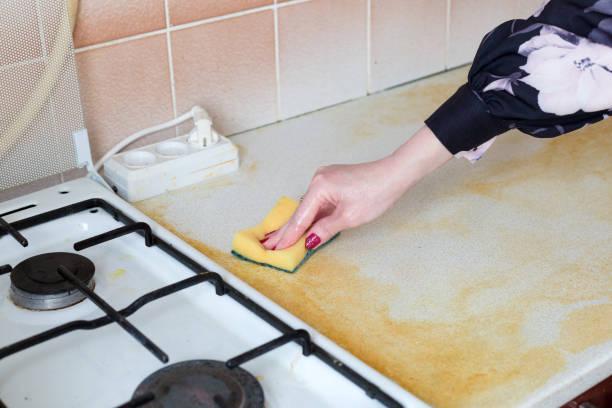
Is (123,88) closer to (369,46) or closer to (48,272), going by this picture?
(48,272)

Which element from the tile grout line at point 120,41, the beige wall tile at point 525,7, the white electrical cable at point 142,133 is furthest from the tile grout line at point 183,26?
the beige wall tile at point 525,7

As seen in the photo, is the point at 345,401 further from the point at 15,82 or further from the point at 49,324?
the point at 15,82

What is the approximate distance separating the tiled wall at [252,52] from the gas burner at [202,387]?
0.46 m

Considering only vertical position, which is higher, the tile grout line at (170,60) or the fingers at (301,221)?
the tile grout line at (170,60)

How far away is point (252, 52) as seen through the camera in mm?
1207

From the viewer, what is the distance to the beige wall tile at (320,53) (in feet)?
4.08

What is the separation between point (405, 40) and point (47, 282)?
745mm

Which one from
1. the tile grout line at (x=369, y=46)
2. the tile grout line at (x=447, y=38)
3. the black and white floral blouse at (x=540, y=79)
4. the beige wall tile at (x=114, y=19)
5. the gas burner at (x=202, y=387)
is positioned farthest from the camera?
the tile grout line at (x=447, y=38)

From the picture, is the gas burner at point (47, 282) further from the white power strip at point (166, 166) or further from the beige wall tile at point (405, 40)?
the beige wall tile at point (405, 40)

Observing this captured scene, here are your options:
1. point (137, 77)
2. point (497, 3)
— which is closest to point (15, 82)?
point (137, 77)

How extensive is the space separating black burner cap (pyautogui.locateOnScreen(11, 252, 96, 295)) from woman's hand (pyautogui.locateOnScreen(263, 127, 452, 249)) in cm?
20

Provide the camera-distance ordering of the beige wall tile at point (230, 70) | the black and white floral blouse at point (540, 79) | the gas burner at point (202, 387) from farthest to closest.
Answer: the beige wall tile at point (230, 70), the black and white floral blouse at point (540, 79), the gas burner at point (202, 387)

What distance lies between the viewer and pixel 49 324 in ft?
2.72

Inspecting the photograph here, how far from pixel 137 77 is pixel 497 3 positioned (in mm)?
676
